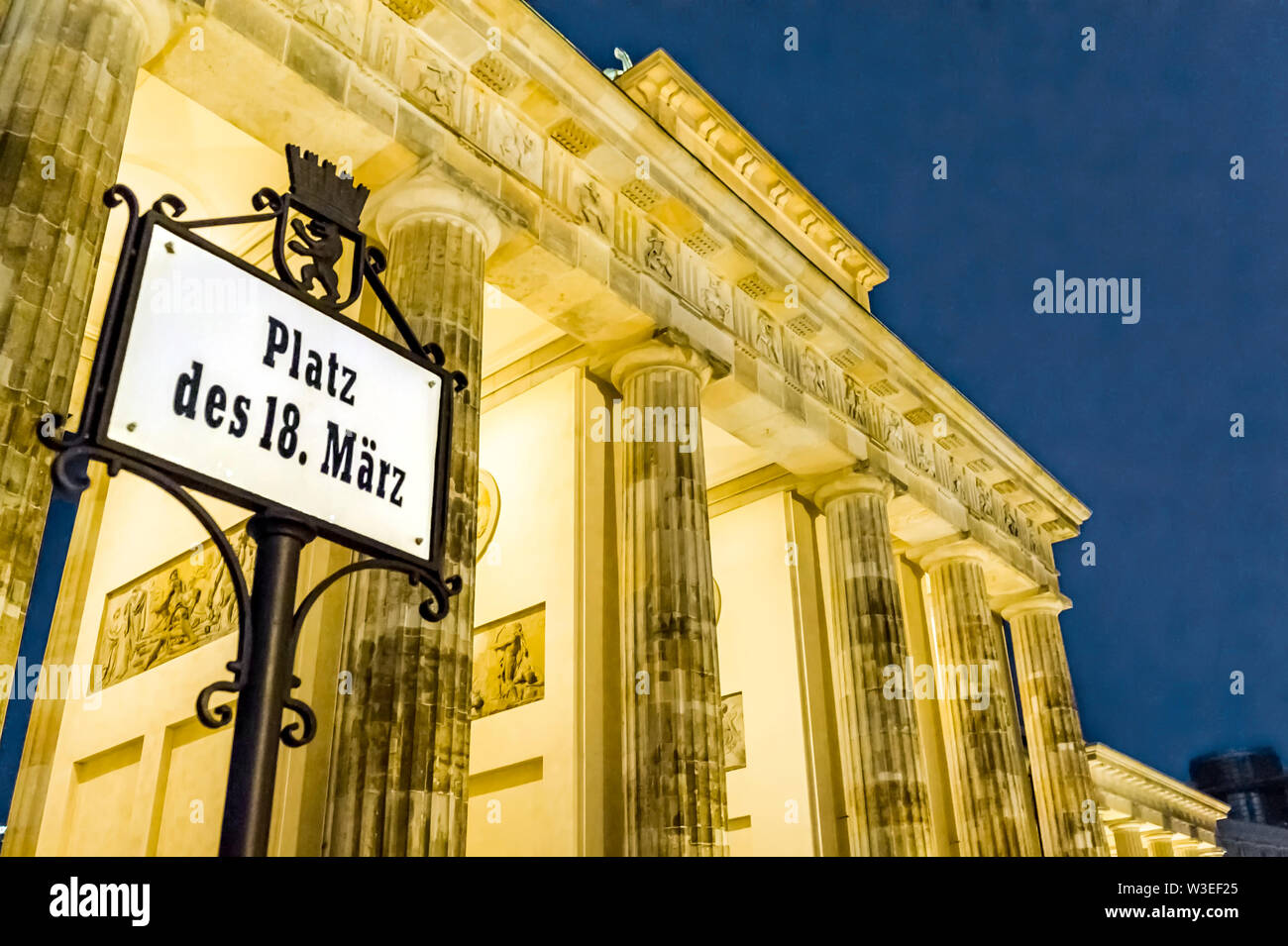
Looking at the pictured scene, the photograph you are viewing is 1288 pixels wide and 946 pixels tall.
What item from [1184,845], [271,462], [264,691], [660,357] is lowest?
[264,691]

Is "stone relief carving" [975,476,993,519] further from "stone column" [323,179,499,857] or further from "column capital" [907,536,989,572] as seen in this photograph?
"stone column" [323,179,499,857]

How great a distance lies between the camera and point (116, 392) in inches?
74.6

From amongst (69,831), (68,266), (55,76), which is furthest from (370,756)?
(69,831)

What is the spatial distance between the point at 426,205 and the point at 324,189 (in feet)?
26.2

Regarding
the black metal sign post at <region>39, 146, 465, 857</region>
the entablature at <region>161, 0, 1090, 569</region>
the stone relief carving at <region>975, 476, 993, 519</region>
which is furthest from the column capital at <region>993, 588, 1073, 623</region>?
the black metal sign post at <region>39, 146, 465, 857</region>

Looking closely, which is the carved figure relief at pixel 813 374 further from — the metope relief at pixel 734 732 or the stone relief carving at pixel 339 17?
the stone relief carving at pixel 339 17

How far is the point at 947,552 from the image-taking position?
60.1 ft

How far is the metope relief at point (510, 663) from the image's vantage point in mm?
12680

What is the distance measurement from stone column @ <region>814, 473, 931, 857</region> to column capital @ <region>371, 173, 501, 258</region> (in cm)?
753

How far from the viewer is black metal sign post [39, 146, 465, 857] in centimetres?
184

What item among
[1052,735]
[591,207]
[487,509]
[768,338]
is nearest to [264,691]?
[591,207]

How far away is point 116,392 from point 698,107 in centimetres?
1535

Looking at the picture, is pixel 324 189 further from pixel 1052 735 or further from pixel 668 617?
pixel 1052 735

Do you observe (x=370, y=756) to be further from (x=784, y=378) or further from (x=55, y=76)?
(x=784, y=378)
